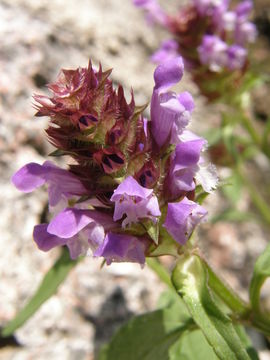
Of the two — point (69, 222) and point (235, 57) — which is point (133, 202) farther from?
point (235, 57)

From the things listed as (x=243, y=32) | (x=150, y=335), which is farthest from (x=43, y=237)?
(x=243, y=32)

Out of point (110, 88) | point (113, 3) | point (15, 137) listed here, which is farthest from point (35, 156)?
point (113, 3)

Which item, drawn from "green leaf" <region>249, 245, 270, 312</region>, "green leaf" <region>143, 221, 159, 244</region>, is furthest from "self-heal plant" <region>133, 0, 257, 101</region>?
"green leaf" <region>143, 221, 159, 244</region>

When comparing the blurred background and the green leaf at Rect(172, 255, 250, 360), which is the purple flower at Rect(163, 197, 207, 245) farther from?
the blurred background

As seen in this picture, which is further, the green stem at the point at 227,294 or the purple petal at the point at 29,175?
the green stem at the point at 227,294

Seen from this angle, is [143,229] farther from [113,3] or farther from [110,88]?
[113,3]

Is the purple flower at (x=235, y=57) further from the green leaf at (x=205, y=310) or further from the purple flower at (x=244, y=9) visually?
the green leaf at (x=205, y=310)

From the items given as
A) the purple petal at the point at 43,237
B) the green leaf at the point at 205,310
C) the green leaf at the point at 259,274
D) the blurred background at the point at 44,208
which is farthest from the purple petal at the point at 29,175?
the blurred background at the point at 44,208
